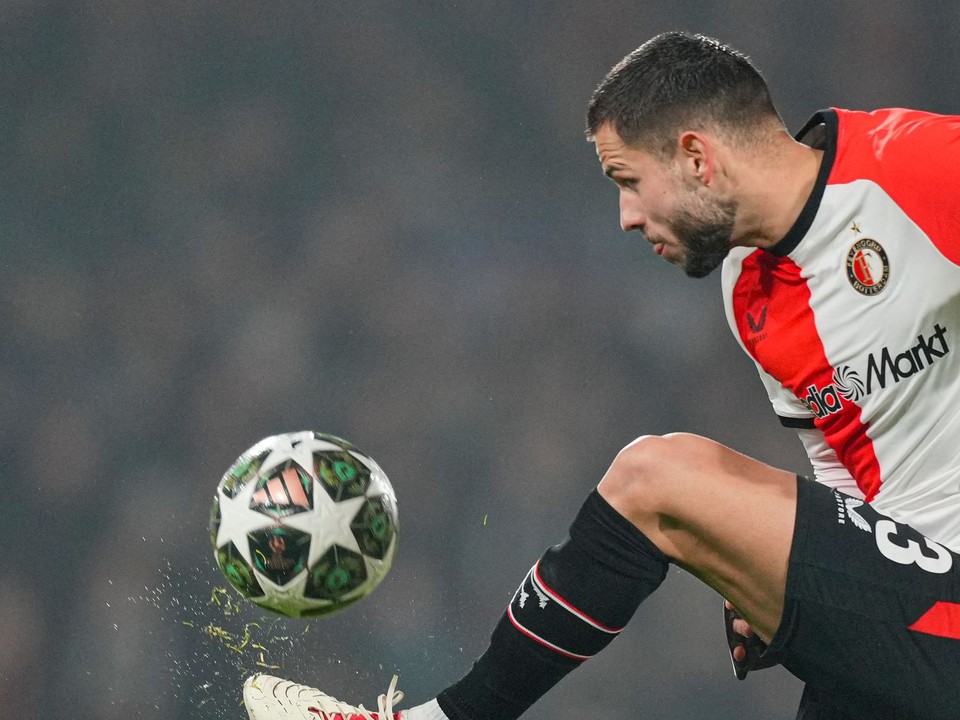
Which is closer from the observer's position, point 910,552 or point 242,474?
point 910,552

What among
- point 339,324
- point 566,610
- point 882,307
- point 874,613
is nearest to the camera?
point 874,613

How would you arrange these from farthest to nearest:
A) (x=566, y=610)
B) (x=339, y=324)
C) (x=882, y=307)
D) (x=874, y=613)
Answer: (x=339, y=324)
(x=882, y=307)
(x=566, y=610)
(x=874, y=613)

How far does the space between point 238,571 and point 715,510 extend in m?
0.95

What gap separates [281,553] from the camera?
217 cm

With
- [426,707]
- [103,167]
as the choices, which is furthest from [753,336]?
[103,167]

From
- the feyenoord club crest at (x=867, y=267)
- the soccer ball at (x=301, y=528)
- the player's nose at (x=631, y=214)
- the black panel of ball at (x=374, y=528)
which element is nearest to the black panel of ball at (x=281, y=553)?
the soccer ball at (x=301, y=528)

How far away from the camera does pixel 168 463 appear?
382 centimetres

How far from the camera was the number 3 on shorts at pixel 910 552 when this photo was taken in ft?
Answer: 5.95

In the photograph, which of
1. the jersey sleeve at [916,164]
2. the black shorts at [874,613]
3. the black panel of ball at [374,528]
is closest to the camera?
the black shorts at [874,613]

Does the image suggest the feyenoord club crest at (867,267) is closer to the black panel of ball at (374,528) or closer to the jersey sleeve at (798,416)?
the jersey sleeve at (798,416)

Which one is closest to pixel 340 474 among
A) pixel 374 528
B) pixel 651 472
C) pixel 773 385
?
pixel 374 528

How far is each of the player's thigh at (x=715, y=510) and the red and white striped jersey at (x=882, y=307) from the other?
1.10 ft

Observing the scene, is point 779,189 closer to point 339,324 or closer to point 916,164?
point 916,164

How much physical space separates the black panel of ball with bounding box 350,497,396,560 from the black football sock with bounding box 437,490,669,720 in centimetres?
35
